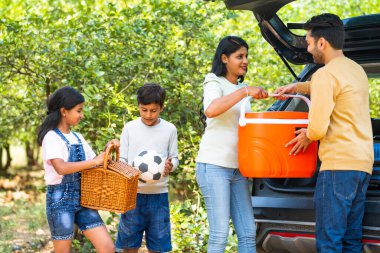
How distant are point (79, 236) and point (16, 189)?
536cm

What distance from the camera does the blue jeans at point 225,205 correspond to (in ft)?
14.4

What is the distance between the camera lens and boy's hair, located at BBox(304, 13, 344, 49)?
407cm

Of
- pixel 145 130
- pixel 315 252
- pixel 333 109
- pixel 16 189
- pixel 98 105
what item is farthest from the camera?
pixel 16 189

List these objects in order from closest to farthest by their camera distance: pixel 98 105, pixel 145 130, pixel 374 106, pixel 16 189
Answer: pixel 145 130
pixel 98 105
pixel 374 106
pixel 16 189

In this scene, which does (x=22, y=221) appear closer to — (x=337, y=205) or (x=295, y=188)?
(x=295, y=188)

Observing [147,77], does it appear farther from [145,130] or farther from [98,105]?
[145,130]

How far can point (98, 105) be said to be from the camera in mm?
6246

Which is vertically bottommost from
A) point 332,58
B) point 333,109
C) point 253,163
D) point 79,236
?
point 79,236

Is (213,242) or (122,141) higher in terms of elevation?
(122,141)

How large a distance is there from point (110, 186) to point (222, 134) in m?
0.76

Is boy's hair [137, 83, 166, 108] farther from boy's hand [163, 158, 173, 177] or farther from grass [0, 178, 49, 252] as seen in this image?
grass [0, 178, 49, 252]

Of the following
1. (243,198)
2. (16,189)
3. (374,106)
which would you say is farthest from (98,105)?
(16,189)

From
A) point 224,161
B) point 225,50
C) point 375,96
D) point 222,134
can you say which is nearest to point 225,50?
point 225,50

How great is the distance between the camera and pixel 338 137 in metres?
4.01
